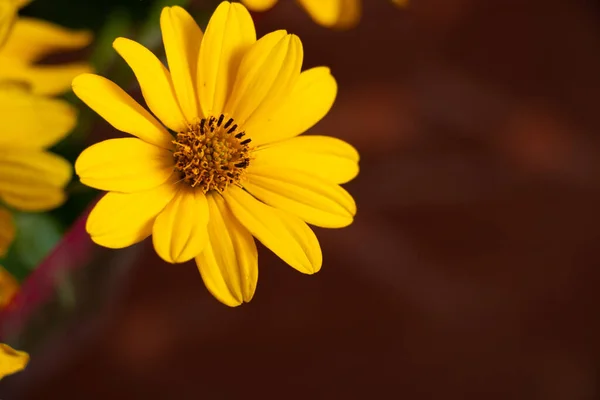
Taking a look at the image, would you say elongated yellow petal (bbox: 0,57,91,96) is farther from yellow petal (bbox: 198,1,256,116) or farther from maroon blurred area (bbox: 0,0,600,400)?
maroon blurred area (bbox: 0,0,600,400)

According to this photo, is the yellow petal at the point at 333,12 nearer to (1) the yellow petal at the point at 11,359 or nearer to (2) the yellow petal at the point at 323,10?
(2) the yellow petal at the point at 323,10

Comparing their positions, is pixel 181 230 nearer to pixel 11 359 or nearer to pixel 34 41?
pixel 11 359

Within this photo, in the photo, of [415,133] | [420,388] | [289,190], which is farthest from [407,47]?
[289,190]

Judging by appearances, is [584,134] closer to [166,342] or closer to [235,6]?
[166,342]

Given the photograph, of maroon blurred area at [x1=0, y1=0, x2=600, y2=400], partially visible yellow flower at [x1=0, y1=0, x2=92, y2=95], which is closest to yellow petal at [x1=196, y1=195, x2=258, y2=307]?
partially visible yellow flower at [x1=0, y1=0, x2=92, y2=95]

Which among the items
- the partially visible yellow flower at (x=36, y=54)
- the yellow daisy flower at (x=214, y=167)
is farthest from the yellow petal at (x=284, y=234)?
the partially visible yellow flower at (x=36, y=54)

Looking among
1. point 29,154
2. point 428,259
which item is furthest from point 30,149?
point 428,259
